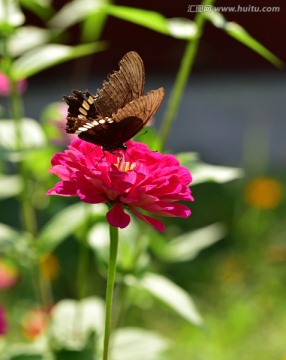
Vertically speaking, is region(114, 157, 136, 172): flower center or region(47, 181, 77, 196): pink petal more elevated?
region(114, 157, 136, 172): flower center

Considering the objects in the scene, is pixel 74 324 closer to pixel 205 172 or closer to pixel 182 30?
pixel 205 172

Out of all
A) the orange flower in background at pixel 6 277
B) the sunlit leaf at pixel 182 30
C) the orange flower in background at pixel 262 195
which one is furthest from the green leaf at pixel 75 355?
the orange flower in background at pixel 262 195

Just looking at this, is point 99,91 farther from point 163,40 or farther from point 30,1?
point 163,40

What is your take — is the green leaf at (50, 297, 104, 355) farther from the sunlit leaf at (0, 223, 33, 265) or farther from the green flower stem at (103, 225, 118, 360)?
the green flower stem at (103, 225, 118, 360)

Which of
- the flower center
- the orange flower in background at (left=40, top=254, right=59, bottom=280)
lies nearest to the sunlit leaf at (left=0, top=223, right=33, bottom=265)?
the flower center

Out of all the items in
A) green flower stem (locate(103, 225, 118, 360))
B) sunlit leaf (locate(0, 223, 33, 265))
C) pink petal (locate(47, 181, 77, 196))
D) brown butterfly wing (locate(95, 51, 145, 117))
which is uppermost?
sunlit leaf (locate(0, 223, 33, 265))

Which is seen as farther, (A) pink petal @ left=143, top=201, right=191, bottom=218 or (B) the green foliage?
(B) the green foliage

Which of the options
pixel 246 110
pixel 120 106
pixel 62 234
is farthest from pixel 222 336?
pixel 246 110

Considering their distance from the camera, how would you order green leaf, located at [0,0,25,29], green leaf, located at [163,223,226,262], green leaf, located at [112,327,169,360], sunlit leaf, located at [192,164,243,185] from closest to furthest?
sunlit leaf, located at [192,164,243,185]
green leaf, located at [0,0,25,29]
green leaf, located at [112,327,169,360]
green leaf, located at [163,223,226,262]
